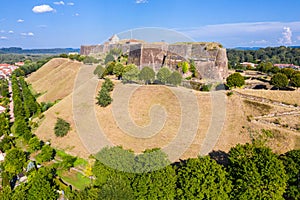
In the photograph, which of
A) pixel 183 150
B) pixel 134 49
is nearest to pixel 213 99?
pixel 183 150

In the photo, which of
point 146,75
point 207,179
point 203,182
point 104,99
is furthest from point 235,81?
point 203,182

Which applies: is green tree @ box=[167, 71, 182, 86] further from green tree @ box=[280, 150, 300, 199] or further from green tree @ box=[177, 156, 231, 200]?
green tree @ box=[280, 150, 300, 199]

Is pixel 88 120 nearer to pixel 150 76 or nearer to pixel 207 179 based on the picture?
pixel 150 76

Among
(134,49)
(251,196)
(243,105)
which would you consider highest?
(134,49)

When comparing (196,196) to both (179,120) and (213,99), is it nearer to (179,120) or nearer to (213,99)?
(179,120)

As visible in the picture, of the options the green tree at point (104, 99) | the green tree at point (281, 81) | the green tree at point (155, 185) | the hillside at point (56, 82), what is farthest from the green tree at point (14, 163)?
the green tree at point (281, 81)

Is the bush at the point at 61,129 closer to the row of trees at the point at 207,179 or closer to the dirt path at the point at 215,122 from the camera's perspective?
the row of trees at the point at 207,179

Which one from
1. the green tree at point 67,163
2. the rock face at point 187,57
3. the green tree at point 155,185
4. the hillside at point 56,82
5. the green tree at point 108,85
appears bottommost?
the green tree at point 67,163
